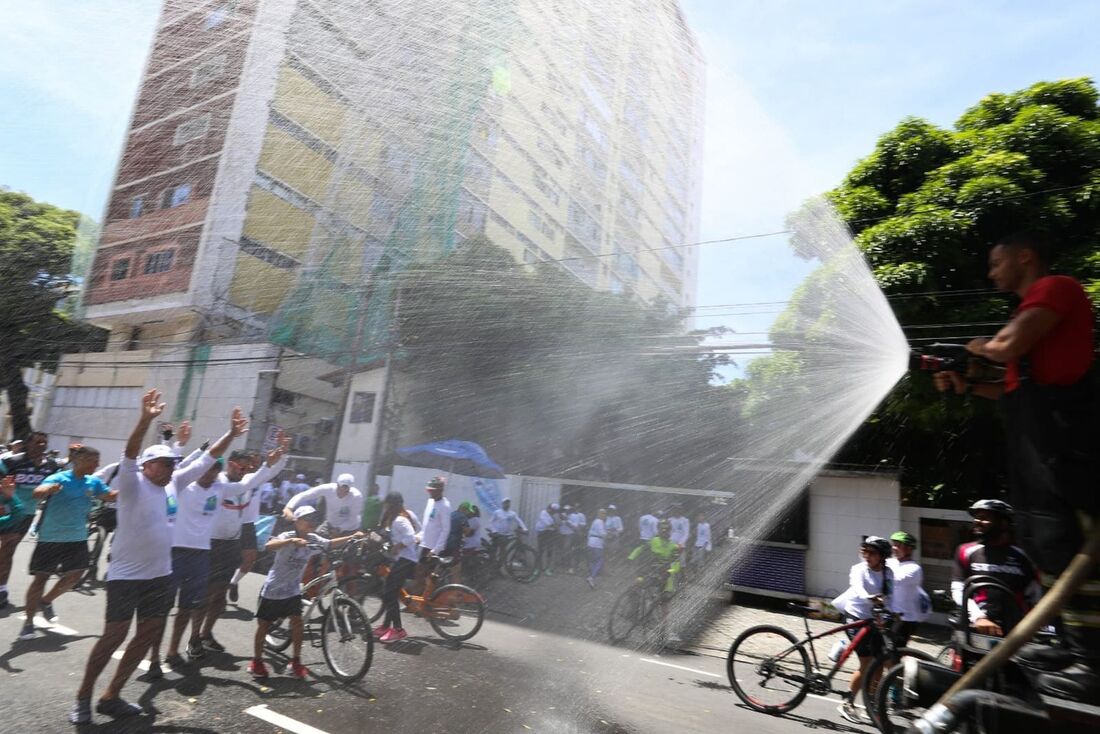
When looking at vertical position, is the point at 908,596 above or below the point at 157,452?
below

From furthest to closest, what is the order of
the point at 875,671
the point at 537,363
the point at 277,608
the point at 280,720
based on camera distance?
1. the point at 875,671
2. the point at 537,363
3. the point at 277,608
4. the point at 280,720

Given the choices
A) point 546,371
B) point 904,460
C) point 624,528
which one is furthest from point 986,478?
point 546,371

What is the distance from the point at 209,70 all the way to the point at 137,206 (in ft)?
1.86

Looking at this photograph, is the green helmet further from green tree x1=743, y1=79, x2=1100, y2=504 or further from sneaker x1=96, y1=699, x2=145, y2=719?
sneaker x1=96, y1=699, x2=145, y2=719

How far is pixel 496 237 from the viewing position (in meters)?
2.70

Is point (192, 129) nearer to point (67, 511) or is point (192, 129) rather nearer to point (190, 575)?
point (190, 575)

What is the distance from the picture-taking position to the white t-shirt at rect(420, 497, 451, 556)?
3.46 meters

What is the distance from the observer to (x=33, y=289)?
2.24m

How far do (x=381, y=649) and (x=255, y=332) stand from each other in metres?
1.85

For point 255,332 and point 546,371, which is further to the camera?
point 546,371

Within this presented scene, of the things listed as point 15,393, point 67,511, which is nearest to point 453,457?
point 15,393

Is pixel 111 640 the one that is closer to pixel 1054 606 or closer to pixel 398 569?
pixel 398 569

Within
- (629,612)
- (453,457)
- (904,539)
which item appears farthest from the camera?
(629,612)

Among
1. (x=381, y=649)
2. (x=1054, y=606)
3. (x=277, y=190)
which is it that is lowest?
(x=381, y=649)
